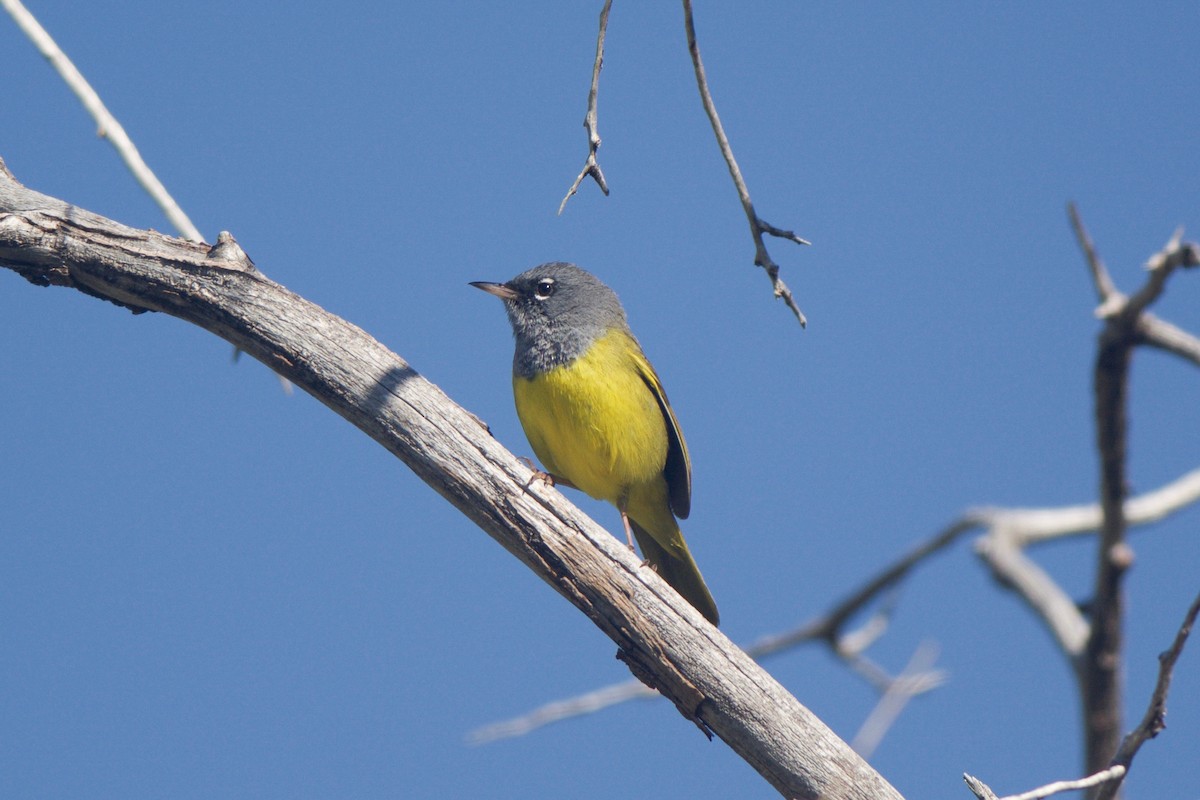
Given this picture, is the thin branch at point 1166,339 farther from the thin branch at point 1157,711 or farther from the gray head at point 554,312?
the gray head at point 554,312

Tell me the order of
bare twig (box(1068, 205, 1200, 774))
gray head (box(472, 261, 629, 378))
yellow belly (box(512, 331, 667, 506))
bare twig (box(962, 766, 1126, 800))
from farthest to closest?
gray head (box(472, 261, 629, 378)) < yellow belly (box(512, 331, 667, 506)) < bare twig (box(1068, 205, 1200, 774)) < bare twig (box(962, 766, 1126, 800))

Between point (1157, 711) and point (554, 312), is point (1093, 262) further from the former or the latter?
point (554, 312)

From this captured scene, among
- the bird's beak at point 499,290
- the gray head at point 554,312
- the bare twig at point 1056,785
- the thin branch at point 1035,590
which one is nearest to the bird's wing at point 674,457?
the gray head at point 554,312

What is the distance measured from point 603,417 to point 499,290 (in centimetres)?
163

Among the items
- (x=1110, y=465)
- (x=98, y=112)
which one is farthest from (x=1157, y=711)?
(x=98, y=112)

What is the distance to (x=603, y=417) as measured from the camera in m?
6.59

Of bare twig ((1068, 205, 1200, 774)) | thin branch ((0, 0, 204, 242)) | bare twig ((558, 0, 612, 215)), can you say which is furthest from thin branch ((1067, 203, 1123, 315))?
thin branch ((0, 0, 204, 242))

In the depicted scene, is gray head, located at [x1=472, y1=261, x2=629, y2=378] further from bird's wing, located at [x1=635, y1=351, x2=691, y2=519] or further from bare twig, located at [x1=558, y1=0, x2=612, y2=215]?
bare twig, located at [x1=558, y1=0, x2=612, y2=215]

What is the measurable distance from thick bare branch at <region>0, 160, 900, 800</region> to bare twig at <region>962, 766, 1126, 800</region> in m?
0.90

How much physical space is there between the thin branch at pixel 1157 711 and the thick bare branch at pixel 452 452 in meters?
1.07

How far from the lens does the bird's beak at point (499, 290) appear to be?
25.3ft

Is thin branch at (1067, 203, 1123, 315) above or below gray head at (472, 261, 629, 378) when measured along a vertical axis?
below

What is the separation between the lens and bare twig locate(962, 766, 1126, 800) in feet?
11.0

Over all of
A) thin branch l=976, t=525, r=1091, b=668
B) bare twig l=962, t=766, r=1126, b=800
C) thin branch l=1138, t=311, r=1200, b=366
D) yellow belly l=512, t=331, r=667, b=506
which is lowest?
bare twig l=962, t=766, r=1126, b=800
